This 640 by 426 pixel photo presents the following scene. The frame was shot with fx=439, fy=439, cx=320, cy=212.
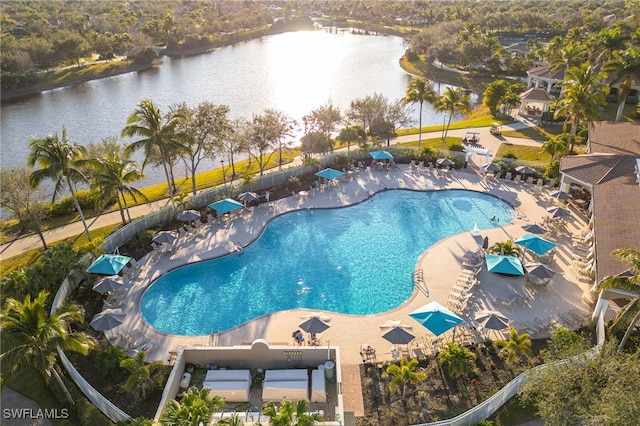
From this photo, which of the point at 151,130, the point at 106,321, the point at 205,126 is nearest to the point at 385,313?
the point at 106,321

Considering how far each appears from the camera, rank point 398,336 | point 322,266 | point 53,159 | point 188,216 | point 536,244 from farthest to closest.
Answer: point 188,216
point 322,266
point 536,244
point 53,159
point 398,336

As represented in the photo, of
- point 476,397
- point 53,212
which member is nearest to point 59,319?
point 476,397

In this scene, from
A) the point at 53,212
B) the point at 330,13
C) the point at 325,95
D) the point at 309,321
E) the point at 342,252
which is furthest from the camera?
the point at 330,13

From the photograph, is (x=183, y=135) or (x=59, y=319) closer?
(x=59, y=319)

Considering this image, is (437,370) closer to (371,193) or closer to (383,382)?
(383,382)

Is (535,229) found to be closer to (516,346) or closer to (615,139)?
(516,346)

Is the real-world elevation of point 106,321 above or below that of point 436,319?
above

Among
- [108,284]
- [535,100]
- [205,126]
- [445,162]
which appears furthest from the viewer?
[535,100]

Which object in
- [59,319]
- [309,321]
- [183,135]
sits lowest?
[309,321]
